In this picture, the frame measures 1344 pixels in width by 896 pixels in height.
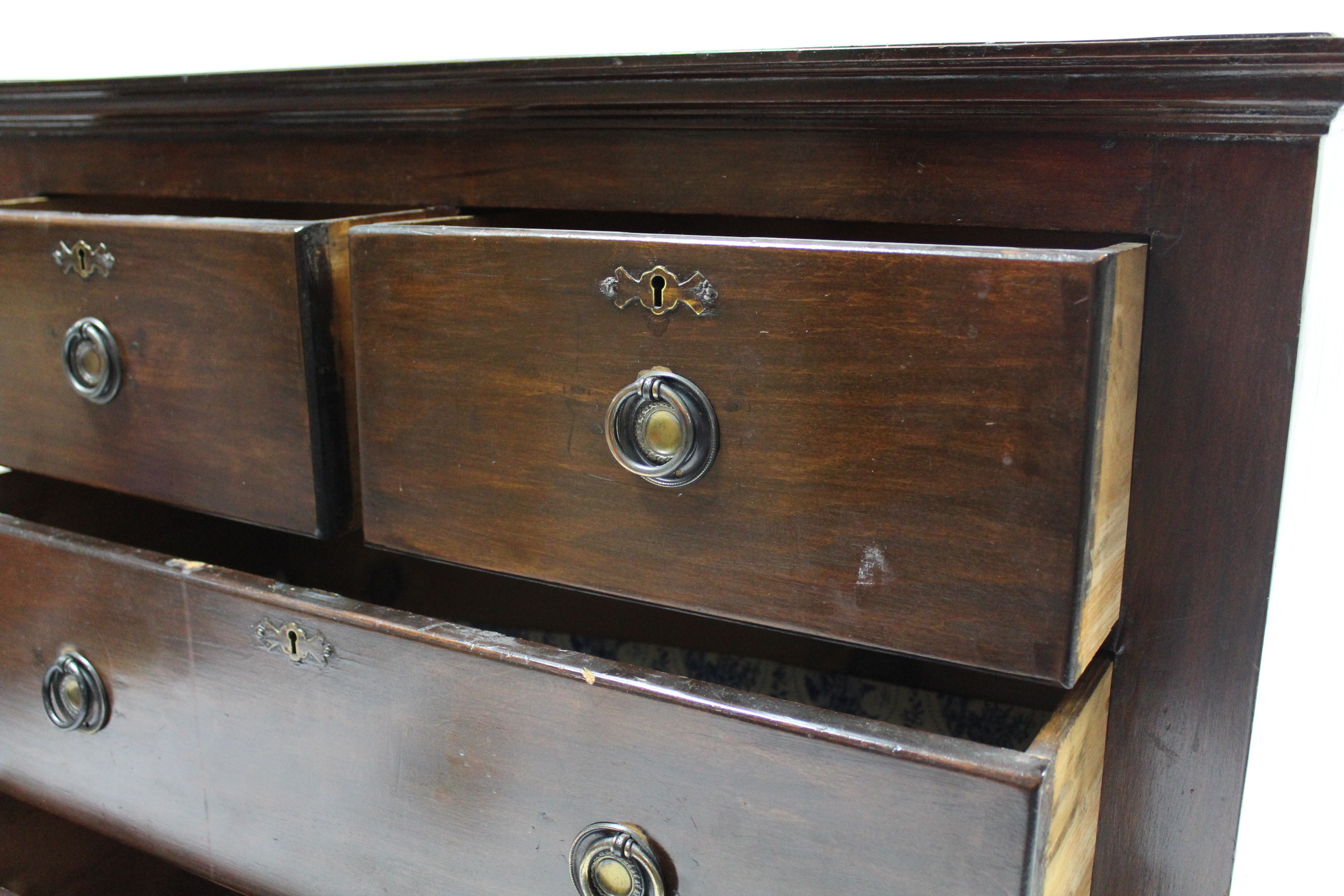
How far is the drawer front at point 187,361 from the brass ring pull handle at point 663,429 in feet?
0.66

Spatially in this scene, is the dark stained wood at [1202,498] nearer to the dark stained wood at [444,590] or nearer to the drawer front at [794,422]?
the drawer front at [794,422]

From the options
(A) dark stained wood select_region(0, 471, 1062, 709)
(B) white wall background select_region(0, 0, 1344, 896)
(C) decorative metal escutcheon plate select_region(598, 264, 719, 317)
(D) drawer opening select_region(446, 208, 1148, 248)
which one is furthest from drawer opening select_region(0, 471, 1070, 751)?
(C) decorative metal escutcheon plate select_region(598, 264, 719, 317)

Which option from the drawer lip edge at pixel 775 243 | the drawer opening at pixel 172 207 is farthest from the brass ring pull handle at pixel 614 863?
the drawer opening at pixel 172 207

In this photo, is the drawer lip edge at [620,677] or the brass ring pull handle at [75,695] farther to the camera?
the brass ring pull handle at [75,695]

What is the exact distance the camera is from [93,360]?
68 cm

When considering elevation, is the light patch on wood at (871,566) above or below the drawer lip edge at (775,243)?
below

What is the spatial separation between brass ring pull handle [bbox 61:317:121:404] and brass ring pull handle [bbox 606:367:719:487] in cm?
35

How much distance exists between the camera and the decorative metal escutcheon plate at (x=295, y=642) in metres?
0.57

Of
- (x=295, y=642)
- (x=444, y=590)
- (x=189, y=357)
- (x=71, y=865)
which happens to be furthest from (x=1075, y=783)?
(x=71, y=865)

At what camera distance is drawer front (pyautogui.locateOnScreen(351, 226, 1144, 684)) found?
1.36 feet

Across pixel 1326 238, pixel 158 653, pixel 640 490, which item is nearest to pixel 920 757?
pixel 640 490

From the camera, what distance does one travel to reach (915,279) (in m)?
0.42

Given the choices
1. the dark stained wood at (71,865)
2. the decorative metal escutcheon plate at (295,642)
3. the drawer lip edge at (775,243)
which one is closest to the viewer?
the drawer lip edge at (775,243)

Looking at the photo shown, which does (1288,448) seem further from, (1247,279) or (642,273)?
(642,273)
